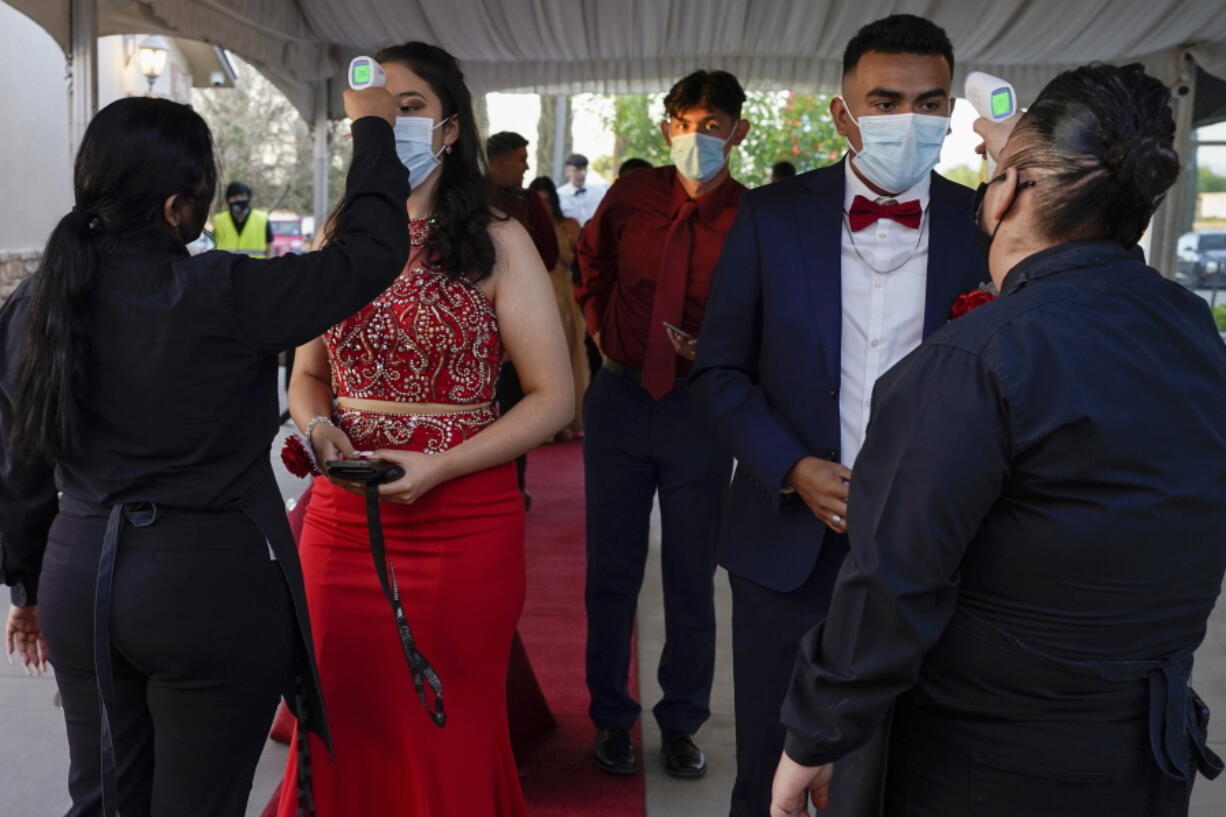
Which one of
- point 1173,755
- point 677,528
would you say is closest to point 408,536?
point 677,528

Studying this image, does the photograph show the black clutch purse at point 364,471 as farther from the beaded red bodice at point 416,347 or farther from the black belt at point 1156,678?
the black belt at point 1156,678

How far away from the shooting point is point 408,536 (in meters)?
2.79

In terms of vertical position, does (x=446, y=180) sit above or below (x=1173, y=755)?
above

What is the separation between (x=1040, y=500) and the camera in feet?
5.13

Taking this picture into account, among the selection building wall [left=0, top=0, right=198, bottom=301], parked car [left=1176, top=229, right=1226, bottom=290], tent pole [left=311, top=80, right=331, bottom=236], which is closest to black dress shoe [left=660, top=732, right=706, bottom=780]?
tent pole [left=311, top=80, right=331, bottom=236]

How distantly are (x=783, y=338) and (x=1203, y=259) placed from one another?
8.39m

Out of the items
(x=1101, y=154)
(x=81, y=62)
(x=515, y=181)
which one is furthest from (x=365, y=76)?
(x=515, y=181)

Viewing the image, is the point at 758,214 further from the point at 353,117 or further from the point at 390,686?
the point at 390,686

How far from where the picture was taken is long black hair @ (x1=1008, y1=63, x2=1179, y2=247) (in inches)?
61.9

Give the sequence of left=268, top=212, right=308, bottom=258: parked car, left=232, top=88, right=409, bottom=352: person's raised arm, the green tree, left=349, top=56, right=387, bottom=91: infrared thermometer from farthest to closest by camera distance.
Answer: the green tree
left=268, top=212, right=308, bottom=258: parked car
left=349, top=56, right=387, bottom=91: infrared thermometer
left=232, top=88, right=409, bottom=352: person's raised arm

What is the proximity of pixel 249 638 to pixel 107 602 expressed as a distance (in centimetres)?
25

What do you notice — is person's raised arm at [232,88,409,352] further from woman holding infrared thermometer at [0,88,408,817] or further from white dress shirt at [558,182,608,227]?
white dress shirt at [558,182,608,227]

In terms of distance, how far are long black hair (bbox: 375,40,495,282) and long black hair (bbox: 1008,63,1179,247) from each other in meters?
1.38

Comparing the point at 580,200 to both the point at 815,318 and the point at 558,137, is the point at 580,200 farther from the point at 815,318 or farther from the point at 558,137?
the point at 815,318
